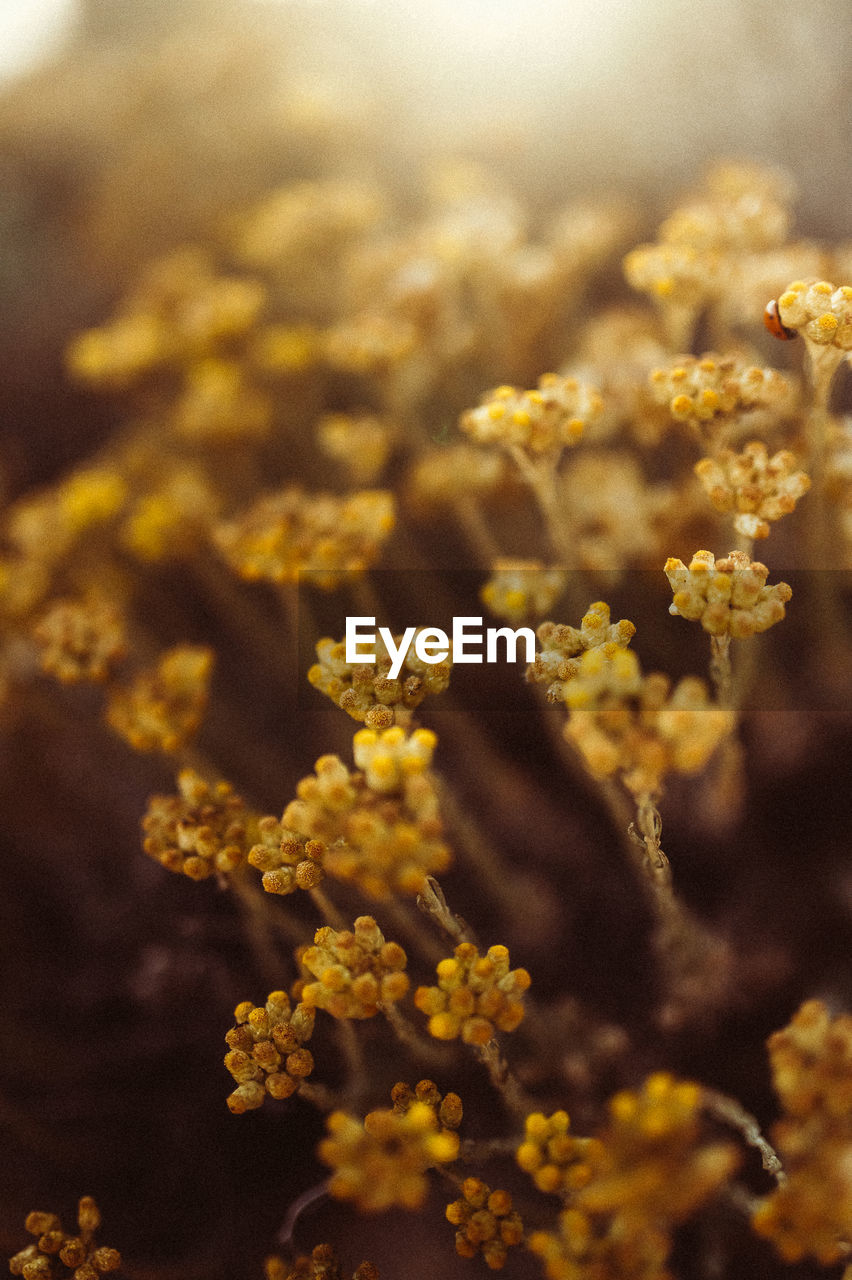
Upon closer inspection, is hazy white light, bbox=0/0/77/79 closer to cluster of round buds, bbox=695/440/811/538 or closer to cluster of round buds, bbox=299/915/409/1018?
cluster of round buds, bbox=695/440/811/538

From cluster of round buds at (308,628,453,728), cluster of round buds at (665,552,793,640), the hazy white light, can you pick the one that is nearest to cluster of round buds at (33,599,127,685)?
cluster of round buds at (308,628,453,728)

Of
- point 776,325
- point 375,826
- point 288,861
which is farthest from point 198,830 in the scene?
point 776,325

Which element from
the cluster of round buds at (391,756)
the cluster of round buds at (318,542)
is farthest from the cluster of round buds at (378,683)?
the cluster of round buds at (318,542)

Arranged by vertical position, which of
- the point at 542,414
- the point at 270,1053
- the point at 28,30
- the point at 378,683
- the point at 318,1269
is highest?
the point at 28,30

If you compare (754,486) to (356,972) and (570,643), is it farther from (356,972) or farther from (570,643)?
(356,972)

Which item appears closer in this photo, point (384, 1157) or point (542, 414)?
point (384, 1157)

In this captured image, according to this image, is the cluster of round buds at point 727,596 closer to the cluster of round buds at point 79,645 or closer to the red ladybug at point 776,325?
the red ladybug at point 776,325

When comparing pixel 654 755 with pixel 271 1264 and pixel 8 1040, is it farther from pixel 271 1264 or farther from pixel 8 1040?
pixel 8 1040
